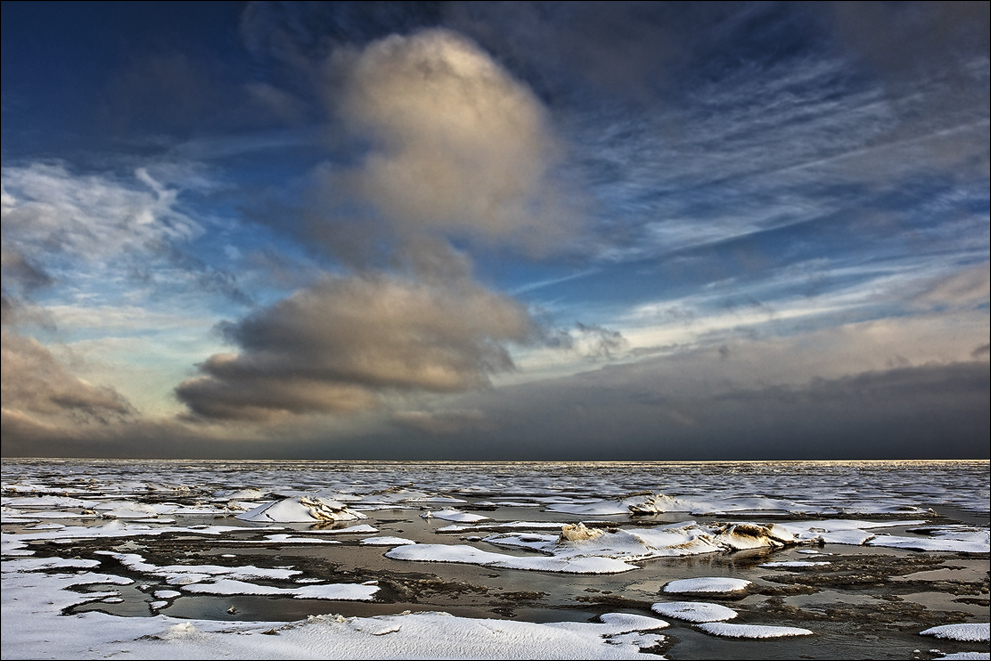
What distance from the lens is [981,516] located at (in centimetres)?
1902

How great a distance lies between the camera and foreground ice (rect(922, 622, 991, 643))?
649 cm

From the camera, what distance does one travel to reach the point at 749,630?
6656 mm

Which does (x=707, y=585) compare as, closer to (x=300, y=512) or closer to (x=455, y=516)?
(x=455, y=516)

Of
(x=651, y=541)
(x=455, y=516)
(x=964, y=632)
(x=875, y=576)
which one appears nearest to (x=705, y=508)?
(x=455, y=516)

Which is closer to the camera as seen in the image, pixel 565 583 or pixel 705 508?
pixel 565 583

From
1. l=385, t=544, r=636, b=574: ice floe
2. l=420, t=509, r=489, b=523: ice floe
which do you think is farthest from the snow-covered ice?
l=420, t=509, r=489, b=523: ice floe

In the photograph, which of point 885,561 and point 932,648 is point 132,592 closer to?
point 932,648

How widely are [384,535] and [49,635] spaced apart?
850cm

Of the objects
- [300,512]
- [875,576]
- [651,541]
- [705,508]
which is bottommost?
[705,508]

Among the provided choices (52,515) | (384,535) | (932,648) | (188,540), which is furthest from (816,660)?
(52,515)

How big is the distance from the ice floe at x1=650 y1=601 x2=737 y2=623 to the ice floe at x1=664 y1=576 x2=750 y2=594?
67 cm

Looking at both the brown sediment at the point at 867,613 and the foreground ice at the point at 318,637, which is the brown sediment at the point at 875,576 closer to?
the brown sediment at the point at 867,613

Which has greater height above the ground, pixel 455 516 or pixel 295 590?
pixel 295 590

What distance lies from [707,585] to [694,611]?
156 cm
